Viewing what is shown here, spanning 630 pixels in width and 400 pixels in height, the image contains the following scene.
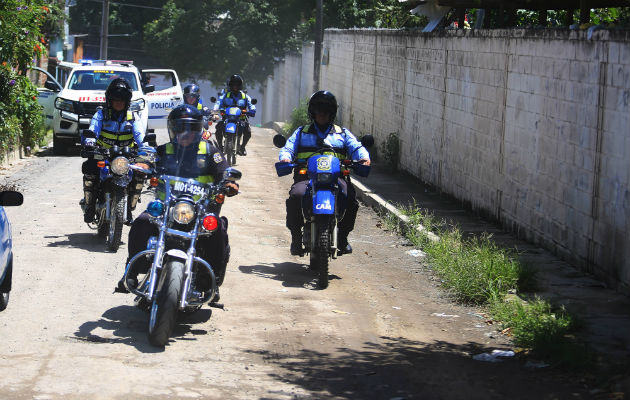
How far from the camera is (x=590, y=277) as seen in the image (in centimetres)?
956

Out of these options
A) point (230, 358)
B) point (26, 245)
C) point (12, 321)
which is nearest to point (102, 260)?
point (26, 245)

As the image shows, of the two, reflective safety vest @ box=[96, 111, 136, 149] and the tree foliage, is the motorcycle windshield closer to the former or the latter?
reflective safety vest @ box=[96, 111, 136, 149]

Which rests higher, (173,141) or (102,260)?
(173,141)

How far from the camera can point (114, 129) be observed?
37.3ft

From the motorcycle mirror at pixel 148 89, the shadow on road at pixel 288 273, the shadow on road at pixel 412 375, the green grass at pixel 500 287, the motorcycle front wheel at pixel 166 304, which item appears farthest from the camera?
the motorcycle mirror at pixel 148 89

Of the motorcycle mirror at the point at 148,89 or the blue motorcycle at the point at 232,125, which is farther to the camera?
the motorcycle mirror at the point at 148,89

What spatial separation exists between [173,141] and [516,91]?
5.76 m

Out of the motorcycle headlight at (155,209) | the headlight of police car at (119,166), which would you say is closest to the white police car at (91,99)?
the headlight of police car at (119,166)

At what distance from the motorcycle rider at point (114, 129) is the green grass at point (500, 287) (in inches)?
142

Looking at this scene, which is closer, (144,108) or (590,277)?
(590,277)

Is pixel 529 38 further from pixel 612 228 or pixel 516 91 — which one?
pixel 612 228

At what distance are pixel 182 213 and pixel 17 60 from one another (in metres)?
13.0

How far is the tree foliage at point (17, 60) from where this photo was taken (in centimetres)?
1805

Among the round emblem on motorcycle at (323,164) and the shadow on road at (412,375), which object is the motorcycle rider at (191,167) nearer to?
the shadow on road at (412,375)
